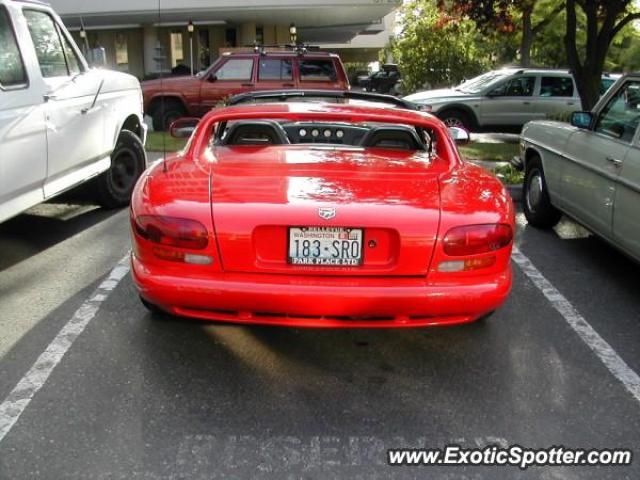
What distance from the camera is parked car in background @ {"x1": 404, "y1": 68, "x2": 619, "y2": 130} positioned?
1465cm

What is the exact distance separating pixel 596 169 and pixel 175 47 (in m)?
25.6

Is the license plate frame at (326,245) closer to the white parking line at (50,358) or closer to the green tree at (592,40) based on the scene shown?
the white parking line at (50,358)

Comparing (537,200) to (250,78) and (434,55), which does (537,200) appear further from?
(434,55)

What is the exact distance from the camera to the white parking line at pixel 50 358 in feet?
10.2

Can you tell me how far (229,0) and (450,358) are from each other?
21759mm

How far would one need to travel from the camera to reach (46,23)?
18.6ft

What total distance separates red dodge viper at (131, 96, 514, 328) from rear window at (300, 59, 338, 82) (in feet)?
33.7

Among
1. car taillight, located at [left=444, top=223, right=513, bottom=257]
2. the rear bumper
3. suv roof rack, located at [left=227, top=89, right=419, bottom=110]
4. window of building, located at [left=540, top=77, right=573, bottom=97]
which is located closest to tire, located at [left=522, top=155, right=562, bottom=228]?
suv roof rack, located at [left=227, top=89, right=419, bottom=110]

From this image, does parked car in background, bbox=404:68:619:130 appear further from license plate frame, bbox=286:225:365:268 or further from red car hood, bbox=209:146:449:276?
license plate frame, bbox=286:225:365:268

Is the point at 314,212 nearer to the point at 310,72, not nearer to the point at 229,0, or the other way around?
the point at 310,72

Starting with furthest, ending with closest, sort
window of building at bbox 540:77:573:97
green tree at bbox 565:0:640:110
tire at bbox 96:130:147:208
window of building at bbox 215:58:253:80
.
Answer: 1. window of building at bbox 540:77:573:97
2. window of building at bbox 215:58:253:80
3. green tree at bbox 565:0:640:110
4. tire at bbox 96:130:147:208

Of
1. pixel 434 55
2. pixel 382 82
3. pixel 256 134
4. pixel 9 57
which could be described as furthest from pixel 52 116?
pixel 382 82

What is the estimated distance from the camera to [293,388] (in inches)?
134

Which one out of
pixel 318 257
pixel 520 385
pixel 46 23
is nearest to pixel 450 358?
pixel 520 385
